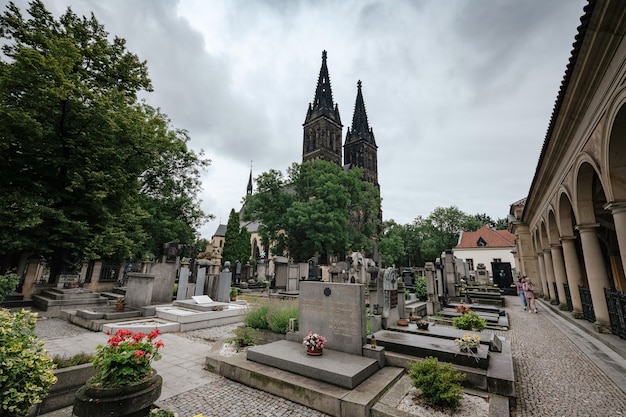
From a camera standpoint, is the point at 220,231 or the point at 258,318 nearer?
the point at 258,318

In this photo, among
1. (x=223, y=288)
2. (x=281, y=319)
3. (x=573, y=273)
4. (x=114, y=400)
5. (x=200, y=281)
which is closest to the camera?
(x=114, y=400)

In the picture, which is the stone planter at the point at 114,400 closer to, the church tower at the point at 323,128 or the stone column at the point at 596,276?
the stone column at the point at 596,276

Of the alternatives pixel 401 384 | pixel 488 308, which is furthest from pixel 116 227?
pixel 488 308

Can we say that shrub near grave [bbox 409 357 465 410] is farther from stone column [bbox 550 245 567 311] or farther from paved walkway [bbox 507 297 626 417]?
stone column [bbox 550 245 567 311]

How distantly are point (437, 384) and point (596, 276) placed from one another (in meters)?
8.15

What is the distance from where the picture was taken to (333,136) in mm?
57281

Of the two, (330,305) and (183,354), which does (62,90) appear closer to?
(183,354)

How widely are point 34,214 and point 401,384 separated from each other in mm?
14860

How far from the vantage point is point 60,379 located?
148 inches

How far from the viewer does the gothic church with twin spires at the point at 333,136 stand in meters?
55.4

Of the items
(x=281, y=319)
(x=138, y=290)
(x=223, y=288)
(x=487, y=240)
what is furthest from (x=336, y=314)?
(x=487, y=240)

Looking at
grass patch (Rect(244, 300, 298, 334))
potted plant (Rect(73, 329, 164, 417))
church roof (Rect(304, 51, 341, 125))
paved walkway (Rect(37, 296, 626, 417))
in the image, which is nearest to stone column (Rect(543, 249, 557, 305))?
paved walkway (Rect(37, 296, 626, 417))

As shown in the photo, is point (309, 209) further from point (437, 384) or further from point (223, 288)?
point (437, 384)

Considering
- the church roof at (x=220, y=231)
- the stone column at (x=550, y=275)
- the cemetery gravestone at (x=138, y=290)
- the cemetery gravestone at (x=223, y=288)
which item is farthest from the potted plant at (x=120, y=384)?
the church roof at (x=220, y=231)
